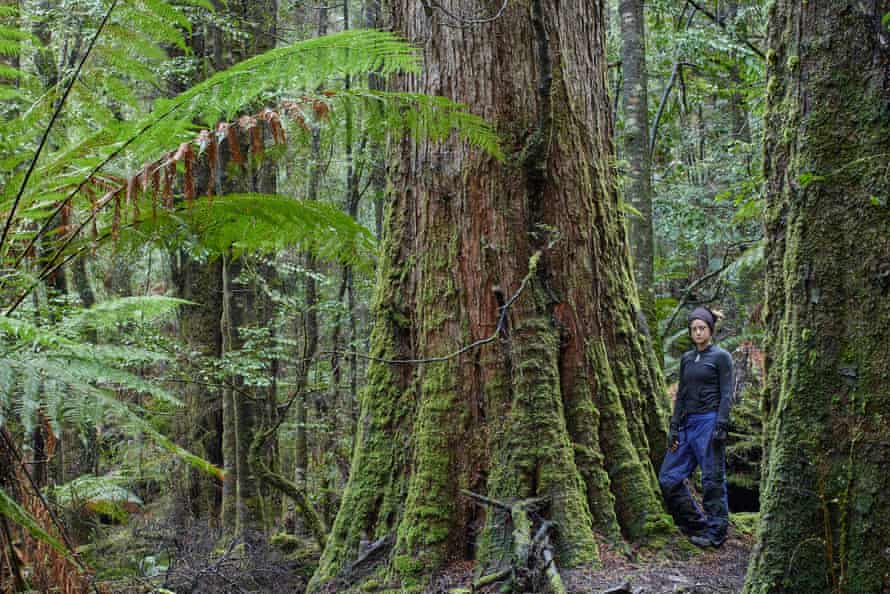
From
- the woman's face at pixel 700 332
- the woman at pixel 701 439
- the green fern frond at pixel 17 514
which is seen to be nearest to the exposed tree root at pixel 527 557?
the woman at pixel 701 439

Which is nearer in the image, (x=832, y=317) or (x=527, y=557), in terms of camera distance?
(x=832, y=317)

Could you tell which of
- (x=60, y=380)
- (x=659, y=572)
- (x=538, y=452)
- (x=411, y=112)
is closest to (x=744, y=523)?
(x=659, y=572)

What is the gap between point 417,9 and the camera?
179 inches

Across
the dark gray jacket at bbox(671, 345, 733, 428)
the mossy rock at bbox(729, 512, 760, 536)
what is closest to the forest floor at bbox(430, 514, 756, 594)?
the mossy rock at bbox(729, 512, 760, 536)

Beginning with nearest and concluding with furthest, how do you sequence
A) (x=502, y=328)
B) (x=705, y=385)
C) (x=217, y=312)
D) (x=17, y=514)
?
1. (x=17, y=514)
2. (x=502, y=328)
3. (x=705, y=385)
4. (x=217, y=312)

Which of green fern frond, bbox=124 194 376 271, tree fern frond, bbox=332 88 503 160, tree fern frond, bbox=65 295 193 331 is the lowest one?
tree fern frond, bbox=65 295 193 331

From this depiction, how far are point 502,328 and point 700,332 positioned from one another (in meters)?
2.33

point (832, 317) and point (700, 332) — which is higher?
point (832, 317)

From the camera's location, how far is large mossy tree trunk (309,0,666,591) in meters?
4.04

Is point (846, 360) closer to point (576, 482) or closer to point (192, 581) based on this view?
point (576, 482)

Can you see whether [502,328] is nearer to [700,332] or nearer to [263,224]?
[263,224]

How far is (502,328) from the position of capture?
13.6 ft

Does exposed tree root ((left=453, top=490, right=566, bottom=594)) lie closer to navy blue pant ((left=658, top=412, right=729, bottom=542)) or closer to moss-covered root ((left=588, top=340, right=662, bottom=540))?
moss-covered root ((left=588, top=340, right=662, bottom=540))

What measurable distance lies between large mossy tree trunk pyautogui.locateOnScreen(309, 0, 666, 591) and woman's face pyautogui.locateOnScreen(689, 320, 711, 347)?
124 centimetres
